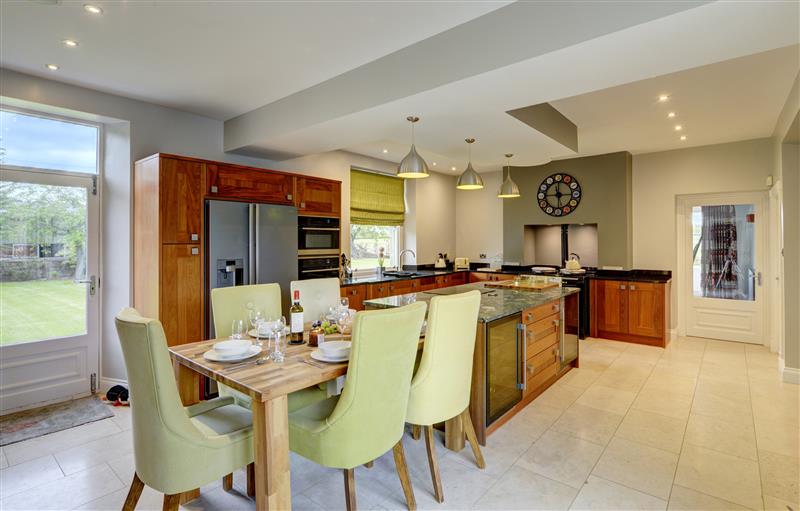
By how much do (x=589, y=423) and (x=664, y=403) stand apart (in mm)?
896

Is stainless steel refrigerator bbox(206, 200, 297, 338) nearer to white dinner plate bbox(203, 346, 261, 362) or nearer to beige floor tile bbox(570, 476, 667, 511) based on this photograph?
white dinner plate bbox(203, 346, 261, 362)

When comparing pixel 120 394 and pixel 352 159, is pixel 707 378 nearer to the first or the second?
Answer: pixel 352 159

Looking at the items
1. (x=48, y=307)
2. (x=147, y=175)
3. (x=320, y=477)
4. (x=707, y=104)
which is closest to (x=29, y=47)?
(x=147, y=175)

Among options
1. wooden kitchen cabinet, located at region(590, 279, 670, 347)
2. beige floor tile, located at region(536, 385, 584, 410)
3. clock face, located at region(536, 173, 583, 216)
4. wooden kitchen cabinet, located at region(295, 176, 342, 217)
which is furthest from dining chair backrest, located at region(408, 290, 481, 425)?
clock face, located at region(536, 173, 583, 216)

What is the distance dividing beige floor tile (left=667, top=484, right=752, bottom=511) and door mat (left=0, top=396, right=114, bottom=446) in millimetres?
4002

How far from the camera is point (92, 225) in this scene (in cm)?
376

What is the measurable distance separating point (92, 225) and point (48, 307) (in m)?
0.81

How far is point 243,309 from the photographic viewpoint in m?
2.79

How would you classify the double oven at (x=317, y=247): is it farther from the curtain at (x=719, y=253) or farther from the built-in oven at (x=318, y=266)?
the curtain at (x=719, y=253)

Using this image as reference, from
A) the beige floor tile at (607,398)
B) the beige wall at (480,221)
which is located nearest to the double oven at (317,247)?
the beige floor tile at (607,398)

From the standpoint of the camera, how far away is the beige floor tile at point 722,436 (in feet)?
8.65

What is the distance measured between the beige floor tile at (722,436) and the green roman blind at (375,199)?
4.43 m

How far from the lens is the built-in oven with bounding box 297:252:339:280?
14.6 ft

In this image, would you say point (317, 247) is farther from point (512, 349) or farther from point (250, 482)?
point (250, 482)
